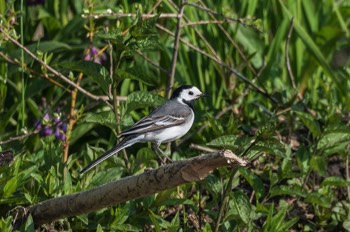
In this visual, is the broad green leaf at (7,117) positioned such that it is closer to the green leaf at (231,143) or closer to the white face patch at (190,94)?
the white face patch at (190,94)

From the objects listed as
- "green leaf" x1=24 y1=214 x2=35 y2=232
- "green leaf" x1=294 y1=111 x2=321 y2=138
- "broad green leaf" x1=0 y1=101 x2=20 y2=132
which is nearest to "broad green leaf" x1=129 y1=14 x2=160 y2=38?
"green leaf" x1=24 y1=214 x2=35 y2=232

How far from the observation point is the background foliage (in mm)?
5020

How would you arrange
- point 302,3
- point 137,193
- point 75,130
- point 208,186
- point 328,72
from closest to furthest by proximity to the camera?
point 137,193 < point 208,186 < point 75,130 < point 328,72 < point 302,3

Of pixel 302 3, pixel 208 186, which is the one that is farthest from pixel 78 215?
pixel 302 3

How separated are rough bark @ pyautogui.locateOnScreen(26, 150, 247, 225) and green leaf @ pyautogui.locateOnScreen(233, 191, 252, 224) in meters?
0.61

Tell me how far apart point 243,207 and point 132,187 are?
0.71m

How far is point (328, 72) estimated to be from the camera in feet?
21.8

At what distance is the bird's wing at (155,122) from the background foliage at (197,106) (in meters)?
0.09

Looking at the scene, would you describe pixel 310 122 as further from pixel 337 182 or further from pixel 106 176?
pixel 106 176

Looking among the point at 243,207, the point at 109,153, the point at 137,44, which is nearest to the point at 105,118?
the point at 109,153

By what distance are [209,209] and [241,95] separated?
1.32 metres

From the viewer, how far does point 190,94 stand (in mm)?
5973

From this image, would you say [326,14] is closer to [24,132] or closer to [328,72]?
[328,72]

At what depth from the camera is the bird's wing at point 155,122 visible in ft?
17.5
